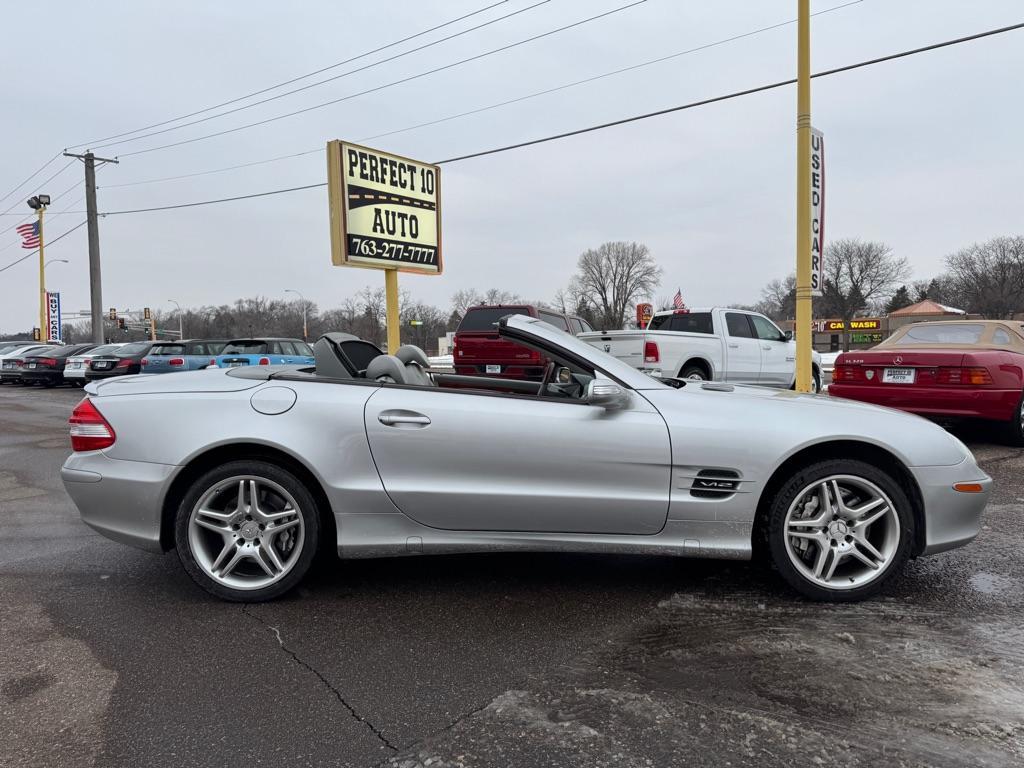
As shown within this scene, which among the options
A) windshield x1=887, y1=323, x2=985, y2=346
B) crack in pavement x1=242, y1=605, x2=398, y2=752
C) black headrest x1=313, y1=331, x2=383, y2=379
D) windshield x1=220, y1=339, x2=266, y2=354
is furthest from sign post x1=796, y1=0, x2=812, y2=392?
windshield x1=220, y1=339, x2=266, y2=354

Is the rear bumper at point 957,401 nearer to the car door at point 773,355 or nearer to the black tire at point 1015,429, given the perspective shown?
the black tire at point 1015,429

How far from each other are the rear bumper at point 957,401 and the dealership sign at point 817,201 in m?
3.09

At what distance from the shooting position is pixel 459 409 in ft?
10.3

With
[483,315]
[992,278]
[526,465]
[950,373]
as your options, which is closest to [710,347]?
[483,315]

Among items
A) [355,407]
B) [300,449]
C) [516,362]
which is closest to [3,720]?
[300,449]

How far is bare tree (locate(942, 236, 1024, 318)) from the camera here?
70688 millimetres

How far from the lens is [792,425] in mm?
3096

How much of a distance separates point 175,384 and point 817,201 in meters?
9.23

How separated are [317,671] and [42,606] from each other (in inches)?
66.9

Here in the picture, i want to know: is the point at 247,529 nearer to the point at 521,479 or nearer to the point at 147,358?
the point at 521,479

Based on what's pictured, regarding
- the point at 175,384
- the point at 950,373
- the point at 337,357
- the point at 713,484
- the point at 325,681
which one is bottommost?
the point at 325,681

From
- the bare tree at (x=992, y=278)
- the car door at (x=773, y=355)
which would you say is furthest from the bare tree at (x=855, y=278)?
the car door at (x=773, y=355)

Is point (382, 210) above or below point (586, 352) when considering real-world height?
above

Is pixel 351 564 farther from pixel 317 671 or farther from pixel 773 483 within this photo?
pixel 773 483
